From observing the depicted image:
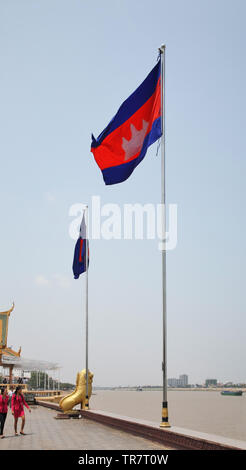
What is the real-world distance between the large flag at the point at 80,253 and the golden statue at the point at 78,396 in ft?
16.6

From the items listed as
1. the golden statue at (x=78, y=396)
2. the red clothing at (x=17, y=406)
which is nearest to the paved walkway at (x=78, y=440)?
the red clothing at (x=17, y=406)

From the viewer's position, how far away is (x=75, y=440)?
13578 mm

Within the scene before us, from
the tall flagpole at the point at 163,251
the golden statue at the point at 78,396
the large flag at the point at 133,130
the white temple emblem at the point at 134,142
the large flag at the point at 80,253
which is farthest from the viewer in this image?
the large flag at the point at 80,253

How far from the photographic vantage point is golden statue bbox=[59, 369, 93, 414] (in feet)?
75.3

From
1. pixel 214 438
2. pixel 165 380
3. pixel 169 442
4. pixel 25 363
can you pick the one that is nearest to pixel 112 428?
pixel 165 380

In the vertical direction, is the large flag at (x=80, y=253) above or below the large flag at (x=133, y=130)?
below

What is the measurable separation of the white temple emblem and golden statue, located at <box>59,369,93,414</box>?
12640 millimetres

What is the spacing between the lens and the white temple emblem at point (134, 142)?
584 inches

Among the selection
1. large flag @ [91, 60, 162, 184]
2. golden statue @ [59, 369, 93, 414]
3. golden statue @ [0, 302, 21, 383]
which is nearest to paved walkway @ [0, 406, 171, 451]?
golden statue @ [59, 369, 93, 414]

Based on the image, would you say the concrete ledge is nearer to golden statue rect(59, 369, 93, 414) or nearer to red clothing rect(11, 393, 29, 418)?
red clothing rect(11, 393, 29, 418)

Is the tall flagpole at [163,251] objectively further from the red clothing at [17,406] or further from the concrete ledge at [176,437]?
the red clothing at [17,406]

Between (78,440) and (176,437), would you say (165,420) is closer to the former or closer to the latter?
(176,437)
